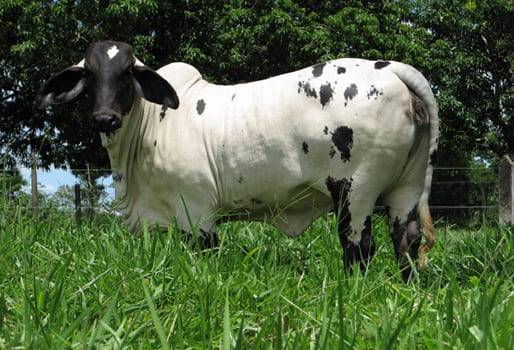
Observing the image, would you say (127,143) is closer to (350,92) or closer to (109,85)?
(109,85)

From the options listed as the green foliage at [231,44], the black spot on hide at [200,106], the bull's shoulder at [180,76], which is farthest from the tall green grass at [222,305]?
the green foliage at [231,44]

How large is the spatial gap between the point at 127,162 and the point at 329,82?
1383 mm

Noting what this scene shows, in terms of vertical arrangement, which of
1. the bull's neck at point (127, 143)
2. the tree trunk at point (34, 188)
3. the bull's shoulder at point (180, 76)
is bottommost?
the tree trunk at point (34, 188)

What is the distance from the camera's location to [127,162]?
4223 mm

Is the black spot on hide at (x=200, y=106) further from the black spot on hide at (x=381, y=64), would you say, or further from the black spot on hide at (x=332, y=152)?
the black spot on hide at (x=381, y=64)

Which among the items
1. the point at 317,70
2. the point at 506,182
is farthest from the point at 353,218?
the point at 506,182

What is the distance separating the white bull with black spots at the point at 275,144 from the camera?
357cm

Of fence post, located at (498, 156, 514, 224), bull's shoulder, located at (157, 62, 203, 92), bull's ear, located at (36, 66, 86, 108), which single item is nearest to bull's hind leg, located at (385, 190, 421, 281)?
bull's shoulder, located at (157, 62, 203, 92)

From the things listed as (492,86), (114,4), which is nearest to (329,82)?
(114,4)

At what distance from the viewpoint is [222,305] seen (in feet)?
8.14

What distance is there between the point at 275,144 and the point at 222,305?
145cm

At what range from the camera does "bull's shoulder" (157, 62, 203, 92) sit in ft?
14.3

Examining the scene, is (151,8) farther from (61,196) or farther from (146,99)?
(146,99)

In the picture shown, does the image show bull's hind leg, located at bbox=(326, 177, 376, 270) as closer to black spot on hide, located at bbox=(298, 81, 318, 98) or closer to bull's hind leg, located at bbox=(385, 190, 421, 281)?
Answer: bull's hind leg, located at bbox=(385, 190, 421, 281)
